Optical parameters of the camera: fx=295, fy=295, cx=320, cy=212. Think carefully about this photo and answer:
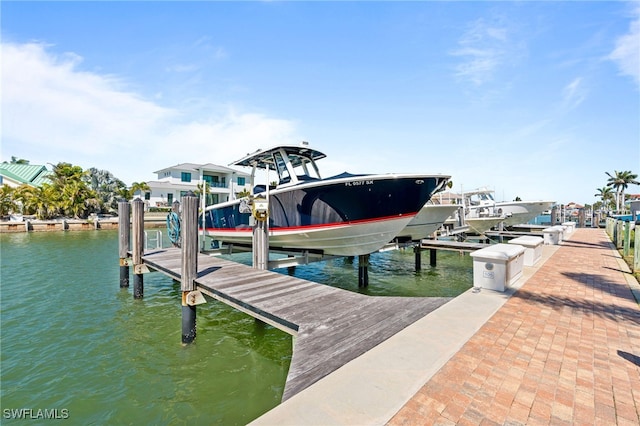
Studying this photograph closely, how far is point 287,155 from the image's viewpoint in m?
10.3

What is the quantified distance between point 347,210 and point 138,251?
6.95m

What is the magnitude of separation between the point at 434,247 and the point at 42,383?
14.2 metres

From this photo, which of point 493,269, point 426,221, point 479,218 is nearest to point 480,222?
point 479,218

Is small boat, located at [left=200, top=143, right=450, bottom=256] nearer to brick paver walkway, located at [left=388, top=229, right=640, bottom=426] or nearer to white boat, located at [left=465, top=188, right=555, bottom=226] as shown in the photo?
brick paver walkway, located at [left=388, top=229, right=640, bottom=426]

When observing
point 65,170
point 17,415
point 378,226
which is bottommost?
point 17,415

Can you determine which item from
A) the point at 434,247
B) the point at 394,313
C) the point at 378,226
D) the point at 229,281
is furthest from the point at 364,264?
the point at 394,313

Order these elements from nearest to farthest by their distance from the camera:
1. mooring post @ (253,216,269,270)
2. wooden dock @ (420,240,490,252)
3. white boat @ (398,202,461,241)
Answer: mooring post @ (253,216,269,270) → wooden dock @ (420,240,490,252) → white boat @ (398,202,461,241)

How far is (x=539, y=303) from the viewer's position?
5355mm

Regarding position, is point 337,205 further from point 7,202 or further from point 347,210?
point 7,202

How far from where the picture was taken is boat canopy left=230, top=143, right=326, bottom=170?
32.8 feet

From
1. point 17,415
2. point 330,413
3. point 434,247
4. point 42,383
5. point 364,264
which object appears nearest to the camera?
point 330,413

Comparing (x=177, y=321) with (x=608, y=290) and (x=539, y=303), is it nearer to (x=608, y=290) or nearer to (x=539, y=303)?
(x=539, y=303)

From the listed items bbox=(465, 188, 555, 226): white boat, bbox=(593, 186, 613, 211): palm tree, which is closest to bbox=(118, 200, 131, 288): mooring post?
bbox=(465, 188, 555, 226): white boat

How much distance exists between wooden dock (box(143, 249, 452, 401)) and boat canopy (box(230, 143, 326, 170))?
445 cm
